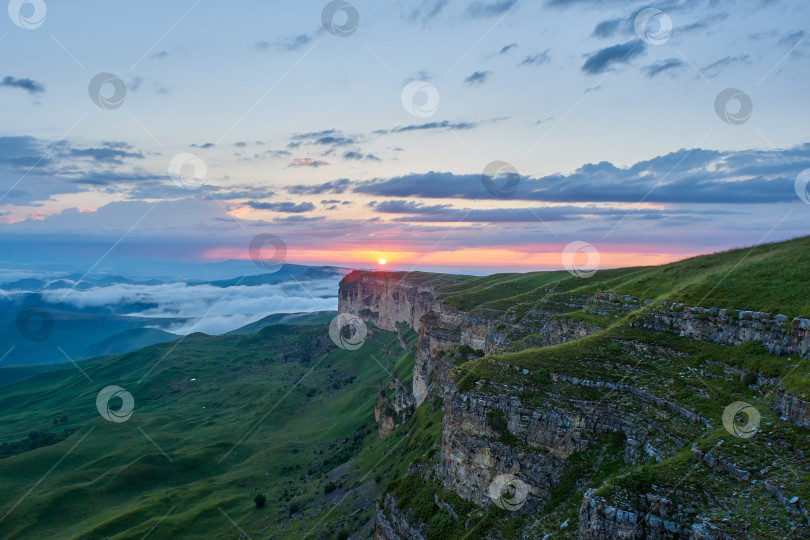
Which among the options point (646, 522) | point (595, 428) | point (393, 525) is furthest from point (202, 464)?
point (646, 522)

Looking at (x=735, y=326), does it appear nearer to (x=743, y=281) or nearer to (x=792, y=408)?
(x=743, y=281)

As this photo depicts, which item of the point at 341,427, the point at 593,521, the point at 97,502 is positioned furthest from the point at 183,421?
the point at 593,521

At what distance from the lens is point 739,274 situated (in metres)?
39.8

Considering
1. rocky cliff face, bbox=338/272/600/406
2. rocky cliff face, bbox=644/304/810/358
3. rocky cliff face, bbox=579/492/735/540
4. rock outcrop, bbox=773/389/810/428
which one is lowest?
rocky cliff face, bbox=579/492/735/540

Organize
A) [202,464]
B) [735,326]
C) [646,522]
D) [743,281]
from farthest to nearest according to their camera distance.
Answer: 1. [202,464]
2. [743,281]
3. [735,326]
4. [646,522]

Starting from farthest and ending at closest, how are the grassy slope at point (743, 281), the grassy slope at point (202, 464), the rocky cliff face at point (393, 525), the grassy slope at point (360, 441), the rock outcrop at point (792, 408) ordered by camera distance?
the grassy slope at point (202, 464), the rocky cliff face at point (393, 525), the grassy slope at point (743, 281), the grassy slope at point (360, 441), the rock outcrop at point (792, 408)

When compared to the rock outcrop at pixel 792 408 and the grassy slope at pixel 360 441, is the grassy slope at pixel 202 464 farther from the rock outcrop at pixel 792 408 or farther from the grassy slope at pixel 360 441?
the rock outcrop at pixel 792 408

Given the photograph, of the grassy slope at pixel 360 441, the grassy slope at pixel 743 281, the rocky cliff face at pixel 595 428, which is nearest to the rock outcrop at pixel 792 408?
the rocky cliff face at pixel 595 428

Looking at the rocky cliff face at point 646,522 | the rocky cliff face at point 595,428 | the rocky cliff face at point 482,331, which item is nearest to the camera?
the rocky cliff face at point 646,522

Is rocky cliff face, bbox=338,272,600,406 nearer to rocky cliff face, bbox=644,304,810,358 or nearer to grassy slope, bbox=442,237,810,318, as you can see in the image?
grassy slope, bbox=442,237,810,318

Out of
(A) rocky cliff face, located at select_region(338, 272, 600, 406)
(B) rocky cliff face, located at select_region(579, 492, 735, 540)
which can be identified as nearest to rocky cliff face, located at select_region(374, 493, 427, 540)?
(B) rocky cliff face, located at select_region(579, 492, 735, 540)

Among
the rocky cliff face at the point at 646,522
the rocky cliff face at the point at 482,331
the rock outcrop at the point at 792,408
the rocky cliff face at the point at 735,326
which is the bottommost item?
the rocky cliff face at the point at 646,522

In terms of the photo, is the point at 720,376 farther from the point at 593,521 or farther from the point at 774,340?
the point at 593,521

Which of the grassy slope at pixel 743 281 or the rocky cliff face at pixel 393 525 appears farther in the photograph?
the rocky cliff face at pixel 393 525
